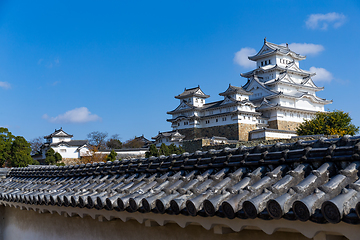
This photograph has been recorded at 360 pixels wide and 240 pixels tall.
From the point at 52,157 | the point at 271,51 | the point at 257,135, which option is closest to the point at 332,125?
the point at 257,135

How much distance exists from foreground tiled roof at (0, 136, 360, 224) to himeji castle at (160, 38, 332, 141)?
105ft

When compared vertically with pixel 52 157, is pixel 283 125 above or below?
above

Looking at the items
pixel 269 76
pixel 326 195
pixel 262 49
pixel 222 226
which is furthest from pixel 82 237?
pixel 262 49

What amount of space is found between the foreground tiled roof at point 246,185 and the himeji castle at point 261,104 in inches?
1255

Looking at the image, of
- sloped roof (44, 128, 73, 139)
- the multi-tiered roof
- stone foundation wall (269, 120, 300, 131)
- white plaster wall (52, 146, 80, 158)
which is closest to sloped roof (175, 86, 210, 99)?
the multi-tiered roof

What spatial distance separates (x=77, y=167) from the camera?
6301 mm

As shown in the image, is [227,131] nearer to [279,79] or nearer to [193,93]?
[193,93]

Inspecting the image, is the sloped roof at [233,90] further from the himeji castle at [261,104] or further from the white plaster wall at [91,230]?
the white plaster wall at [91,230]

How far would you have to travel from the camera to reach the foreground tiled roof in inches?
86.9

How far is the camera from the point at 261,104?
1575 inches

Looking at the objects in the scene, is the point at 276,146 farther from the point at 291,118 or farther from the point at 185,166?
the point at 291,118

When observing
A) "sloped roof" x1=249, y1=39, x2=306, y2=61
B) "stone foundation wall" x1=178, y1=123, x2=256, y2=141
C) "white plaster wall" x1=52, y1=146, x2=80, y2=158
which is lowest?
"white plaster wall" x1=52, y1=146, x2=80, y2=158

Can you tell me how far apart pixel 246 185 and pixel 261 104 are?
38.3m

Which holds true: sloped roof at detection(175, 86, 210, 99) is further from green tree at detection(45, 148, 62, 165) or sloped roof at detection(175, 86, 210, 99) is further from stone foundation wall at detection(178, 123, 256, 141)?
green tree at detection(45, 148, 62, 165)
